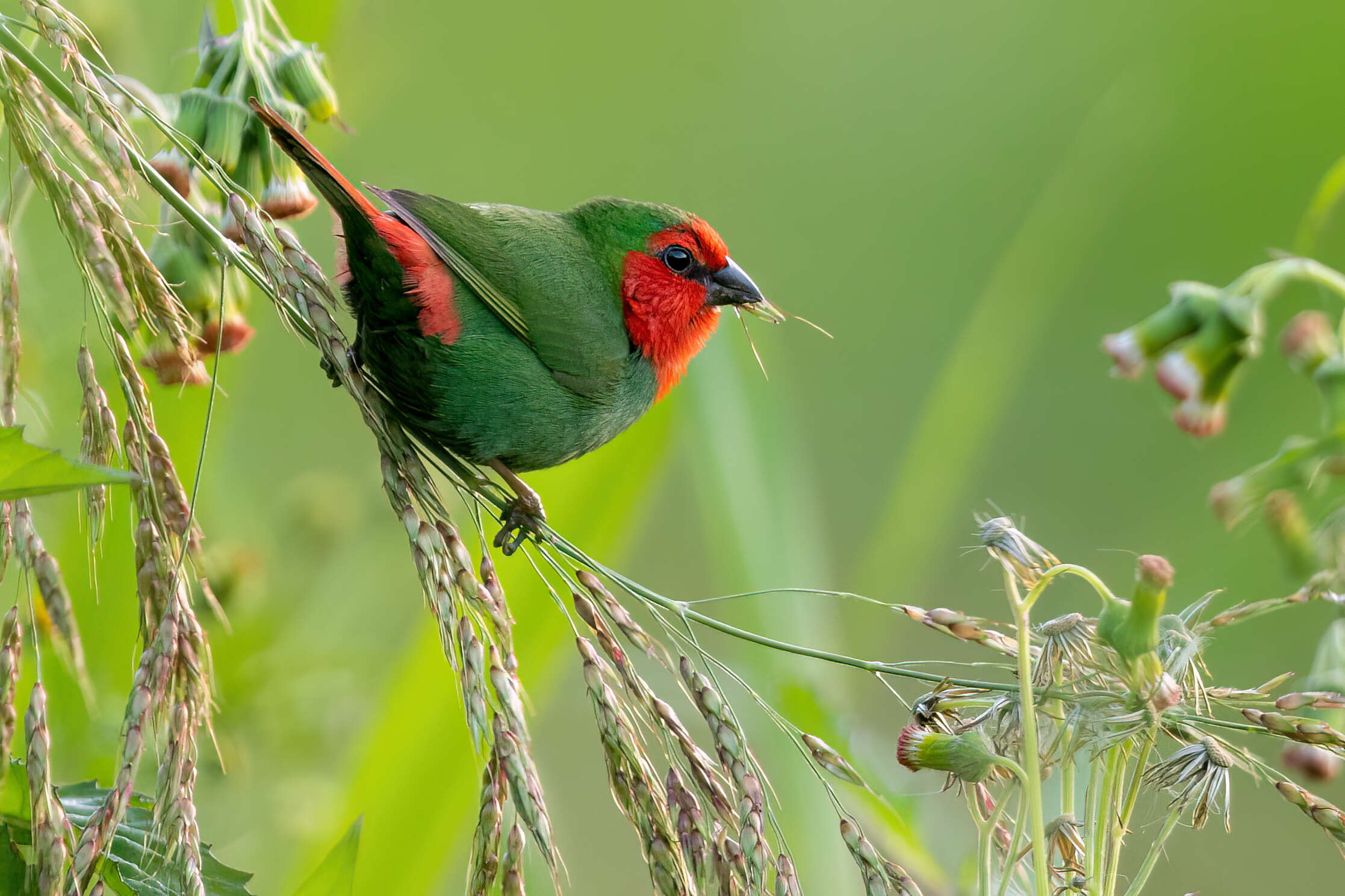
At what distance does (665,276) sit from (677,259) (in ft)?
0.18

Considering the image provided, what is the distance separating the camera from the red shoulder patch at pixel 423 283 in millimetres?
1968

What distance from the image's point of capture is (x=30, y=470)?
0.99 m

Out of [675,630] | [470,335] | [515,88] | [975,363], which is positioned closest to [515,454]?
[470,335]

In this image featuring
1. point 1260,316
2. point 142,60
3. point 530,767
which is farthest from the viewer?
point 142,60

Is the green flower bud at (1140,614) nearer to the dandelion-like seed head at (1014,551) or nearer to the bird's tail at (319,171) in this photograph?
the dandelion-like seed head at (1014,551)

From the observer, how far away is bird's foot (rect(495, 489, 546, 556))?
6.01ft

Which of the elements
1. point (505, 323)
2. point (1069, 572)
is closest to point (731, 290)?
point (505, 323)

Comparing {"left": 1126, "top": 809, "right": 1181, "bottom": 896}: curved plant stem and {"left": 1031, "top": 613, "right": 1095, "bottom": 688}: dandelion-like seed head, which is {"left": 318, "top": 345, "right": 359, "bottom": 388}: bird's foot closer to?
{"left": 1031, "top": 613, "right": 1095, "bottom": 688}: dandelion-like seed head

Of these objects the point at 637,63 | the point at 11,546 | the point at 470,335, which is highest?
the point at 637,63

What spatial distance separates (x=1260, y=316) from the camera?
0.92 m

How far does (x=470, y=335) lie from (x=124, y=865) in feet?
3.42

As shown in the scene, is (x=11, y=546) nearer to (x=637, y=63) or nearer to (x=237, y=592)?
(x=237, y=592)

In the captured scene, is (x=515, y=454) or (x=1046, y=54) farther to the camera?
(x=1046, y=54)

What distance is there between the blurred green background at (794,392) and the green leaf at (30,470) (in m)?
0.65
